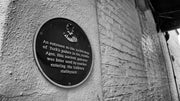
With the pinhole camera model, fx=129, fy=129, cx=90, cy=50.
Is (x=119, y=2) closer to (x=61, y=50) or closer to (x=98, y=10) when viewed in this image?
(x=98, y=10)

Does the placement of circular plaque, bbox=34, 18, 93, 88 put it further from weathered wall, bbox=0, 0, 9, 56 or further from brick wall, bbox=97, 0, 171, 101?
brick wall, bbox=97, 0, 171, 101

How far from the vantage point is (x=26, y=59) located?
685mm

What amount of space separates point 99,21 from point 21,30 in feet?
2.79

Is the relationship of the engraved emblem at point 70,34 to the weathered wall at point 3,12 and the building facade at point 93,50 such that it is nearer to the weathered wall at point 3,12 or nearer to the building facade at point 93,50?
the building facade at point 93,50

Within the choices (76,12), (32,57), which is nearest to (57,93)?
(32,57)

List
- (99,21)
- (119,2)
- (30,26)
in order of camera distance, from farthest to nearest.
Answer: (119,2), (99,21), (30,26)

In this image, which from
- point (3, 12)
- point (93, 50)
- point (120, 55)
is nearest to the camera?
point (3, 12)

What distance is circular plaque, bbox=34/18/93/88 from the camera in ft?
2.46

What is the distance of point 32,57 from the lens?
71 centimetres

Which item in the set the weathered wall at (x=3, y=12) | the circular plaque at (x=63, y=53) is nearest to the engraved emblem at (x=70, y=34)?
the circular plaque at (x=63, y=53)

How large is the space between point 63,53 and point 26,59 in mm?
235

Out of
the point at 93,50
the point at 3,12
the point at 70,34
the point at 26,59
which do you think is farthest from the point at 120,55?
the point at 3,12

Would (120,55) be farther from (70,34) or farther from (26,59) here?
(26,59)

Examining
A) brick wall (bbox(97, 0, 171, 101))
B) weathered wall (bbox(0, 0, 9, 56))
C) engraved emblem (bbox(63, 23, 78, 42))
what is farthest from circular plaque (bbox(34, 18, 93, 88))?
brick wall (bbox(97, 0, 171, 101))
